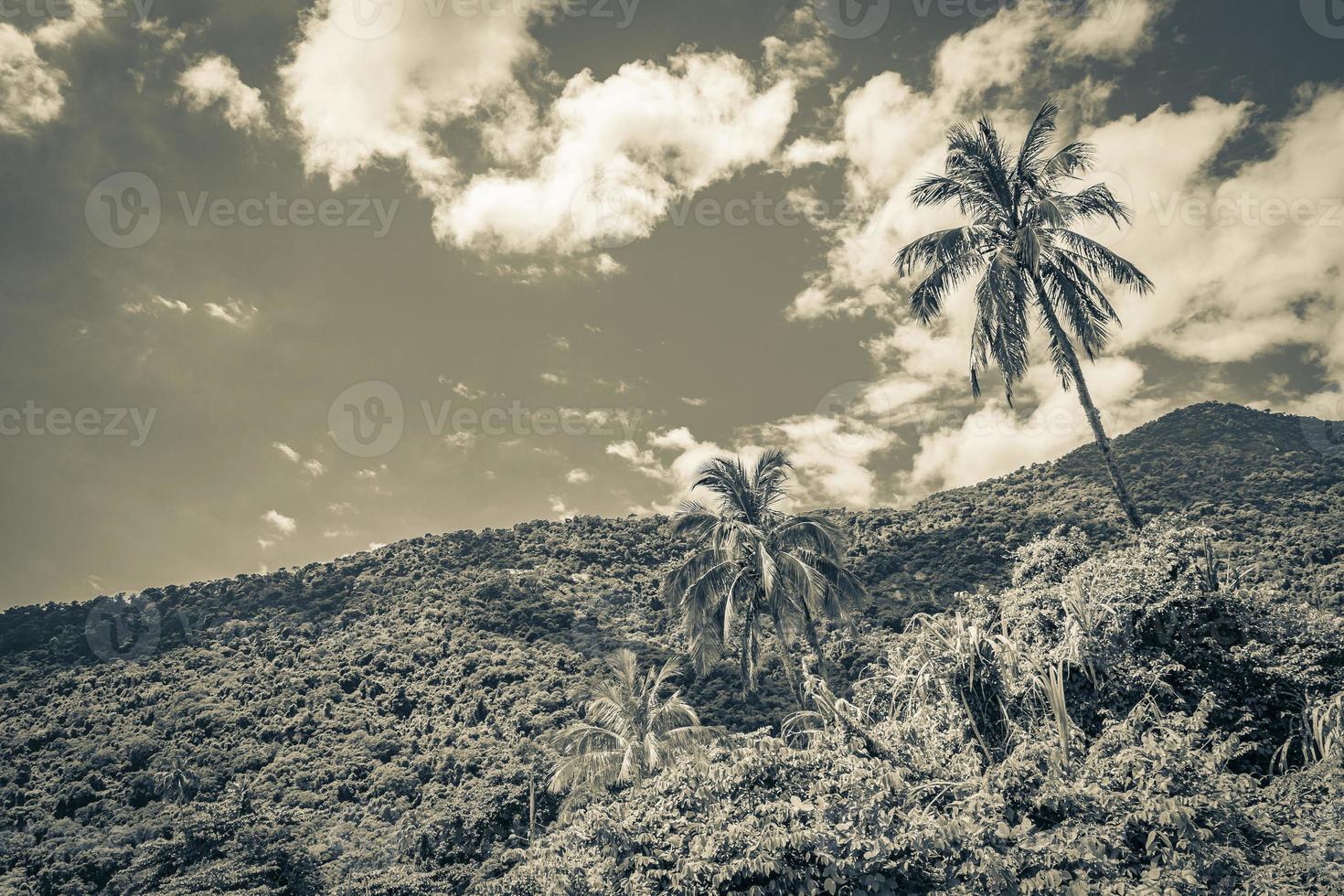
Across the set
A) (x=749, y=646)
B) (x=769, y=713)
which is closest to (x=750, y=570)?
(x=749, y=646)

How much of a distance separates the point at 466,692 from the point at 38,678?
43.5 m

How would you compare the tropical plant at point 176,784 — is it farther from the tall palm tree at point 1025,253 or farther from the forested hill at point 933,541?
the tall palm tree at point 1025,253

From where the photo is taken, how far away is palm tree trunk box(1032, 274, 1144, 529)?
15.7 m

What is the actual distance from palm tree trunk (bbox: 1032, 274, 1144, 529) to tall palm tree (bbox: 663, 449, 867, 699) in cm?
781

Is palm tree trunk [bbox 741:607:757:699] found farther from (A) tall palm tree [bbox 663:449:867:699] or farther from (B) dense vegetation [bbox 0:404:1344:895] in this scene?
(B) dense vegetation [bbox 0:404:1344:895]

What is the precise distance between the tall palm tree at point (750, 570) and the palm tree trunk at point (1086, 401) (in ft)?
25.6

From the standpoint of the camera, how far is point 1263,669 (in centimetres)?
1202

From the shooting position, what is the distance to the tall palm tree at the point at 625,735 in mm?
25125

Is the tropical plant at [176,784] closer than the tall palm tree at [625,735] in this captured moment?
No

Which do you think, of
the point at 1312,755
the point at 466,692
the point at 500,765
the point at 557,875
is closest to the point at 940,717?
the point at 1312,755

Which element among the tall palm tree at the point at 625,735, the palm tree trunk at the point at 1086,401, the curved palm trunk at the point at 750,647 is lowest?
the tall palm tree at the point at 625,735

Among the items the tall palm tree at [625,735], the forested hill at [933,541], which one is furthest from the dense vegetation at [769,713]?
the tall palm tree at [625,735]


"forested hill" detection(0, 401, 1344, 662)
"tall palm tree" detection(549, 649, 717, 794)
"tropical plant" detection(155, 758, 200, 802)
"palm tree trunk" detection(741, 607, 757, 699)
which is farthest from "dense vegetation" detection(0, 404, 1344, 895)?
"palm tree trunk" detection(741, 607, 757, 699)

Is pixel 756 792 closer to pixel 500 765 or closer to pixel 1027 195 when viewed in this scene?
pixel 1027 195
